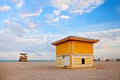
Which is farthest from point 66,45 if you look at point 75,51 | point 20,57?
point 20,57

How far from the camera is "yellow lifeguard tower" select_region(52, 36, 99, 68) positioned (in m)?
21.6

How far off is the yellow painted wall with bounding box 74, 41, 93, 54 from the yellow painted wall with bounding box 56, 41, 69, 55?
1.16 metres

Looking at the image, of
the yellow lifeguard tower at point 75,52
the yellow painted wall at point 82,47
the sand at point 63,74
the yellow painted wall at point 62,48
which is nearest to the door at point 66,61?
the yellow lifeguard tower at point 75,52

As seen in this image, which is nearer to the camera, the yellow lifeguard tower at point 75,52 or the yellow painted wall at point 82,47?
the yellow lifeguard tower at point 75,52

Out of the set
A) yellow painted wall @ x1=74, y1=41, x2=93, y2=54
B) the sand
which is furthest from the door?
the sand

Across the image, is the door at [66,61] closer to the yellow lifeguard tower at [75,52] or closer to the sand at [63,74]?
the yellow lifeguard tower at [75,52]

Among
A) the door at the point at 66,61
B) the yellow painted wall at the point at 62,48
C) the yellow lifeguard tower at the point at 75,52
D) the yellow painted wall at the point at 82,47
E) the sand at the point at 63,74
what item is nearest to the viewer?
the sand at the point at 63,74

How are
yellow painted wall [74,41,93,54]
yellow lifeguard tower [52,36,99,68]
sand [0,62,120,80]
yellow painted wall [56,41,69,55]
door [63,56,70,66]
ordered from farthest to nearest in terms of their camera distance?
yellow painted wall [56,41,69,55], yellow painted wall [74,41,93,54], door [63,56,70,66], yellow lifeguard tower [52,36,99,68], sand [0,62,120,80]

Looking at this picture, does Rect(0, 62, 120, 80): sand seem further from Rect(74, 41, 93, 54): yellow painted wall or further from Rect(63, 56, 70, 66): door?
Rect(74, 41, 93, 54): yellow painted wall

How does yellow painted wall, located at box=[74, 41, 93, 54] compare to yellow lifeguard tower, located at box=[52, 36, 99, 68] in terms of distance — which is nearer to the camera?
yellow lifeguard tower, located at box=[52, 36, 99, 68]

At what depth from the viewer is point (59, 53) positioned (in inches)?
969

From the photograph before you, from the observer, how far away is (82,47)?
74.9 feet

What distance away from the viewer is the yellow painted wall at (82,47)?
871 inches

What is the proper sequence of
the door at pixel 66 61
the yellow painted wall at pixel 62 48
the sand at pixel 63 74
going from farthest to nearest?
the yellow painted wall at pixel 62 48, the door at pixel 66 61, the sand at pixel 63 74
